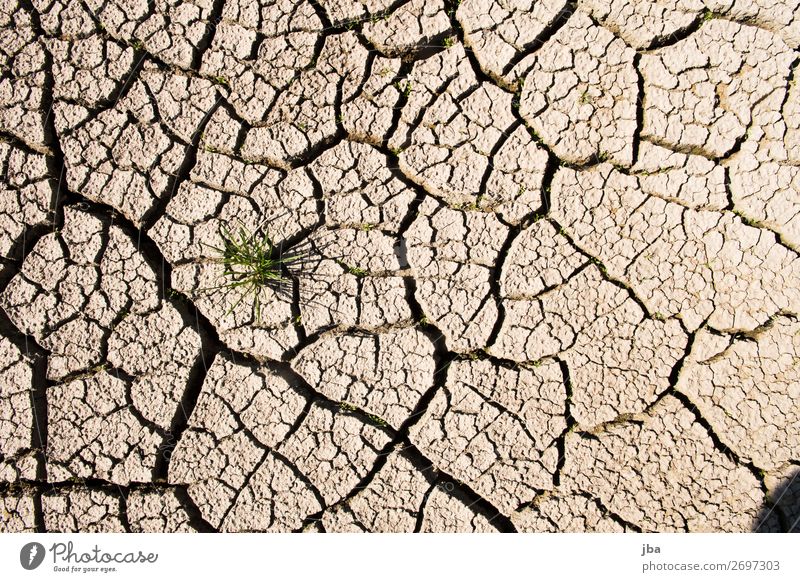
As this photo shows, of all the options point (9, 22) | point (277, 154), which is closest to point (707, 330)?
point (277, 154)
